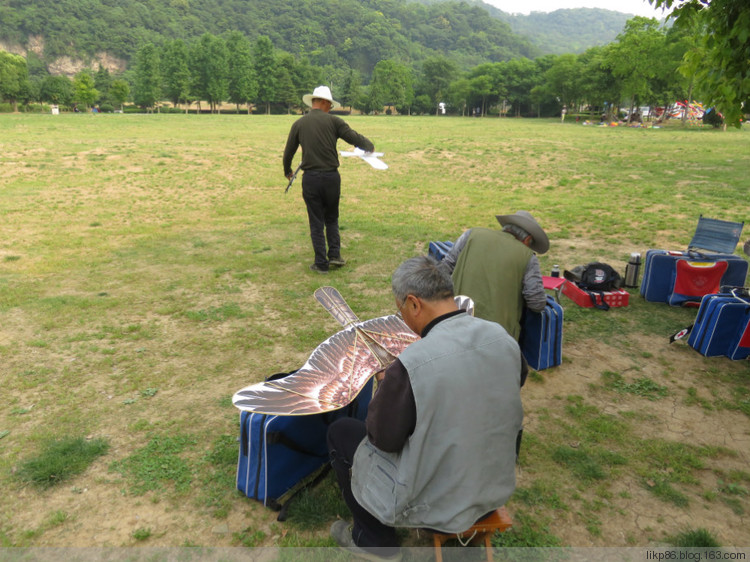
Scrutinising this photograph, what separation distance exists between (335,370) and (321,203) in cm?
475

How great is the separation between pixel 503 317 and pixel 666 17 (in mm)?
3034

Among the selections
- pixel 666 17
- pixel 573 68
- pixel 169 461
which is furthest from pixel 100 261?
pixel 573 68

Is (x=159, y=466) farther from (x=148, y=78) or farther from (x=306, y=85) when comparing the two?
(x=306, y=85)

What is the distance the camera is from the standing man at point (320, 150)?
6.95 m

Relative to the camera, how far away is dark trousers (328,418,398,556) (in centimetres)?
257

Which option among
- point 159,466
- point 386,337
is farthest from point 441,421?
point 159,466

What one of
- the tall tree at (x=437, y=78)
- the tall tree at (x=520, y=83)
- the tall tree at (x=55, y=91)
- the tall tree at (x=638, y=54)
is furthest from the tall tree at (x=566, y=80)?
the tall tree at (x=55, y=91)

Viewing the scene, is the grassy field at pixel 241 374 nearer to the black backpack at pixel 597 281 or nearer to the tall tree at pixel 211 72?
the black backpack at pixel 597 281

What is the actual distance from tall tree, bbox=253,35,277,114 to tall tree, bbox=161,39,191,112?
12004mm

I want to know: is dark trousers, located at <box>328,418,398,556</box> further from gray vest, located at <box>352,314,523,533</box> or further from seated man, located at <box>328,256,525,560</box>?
gray vest, located at <box>352,314,523,533</box>

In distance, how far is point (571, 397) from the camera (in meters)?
4.44

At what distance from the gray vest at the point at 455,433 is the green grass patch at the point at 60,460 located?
7.94 ft

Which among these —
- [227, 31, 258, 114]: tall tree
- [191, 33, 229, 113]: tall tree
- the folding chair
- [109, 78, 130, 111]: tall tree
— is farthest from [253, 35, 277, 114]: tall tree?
the folding chair

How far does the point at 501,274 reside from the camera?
156 inches
